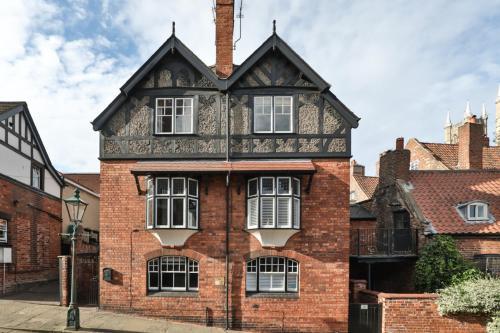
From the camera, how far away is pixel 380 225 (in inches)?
820

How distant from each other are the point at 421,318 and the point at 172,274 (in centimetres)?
838

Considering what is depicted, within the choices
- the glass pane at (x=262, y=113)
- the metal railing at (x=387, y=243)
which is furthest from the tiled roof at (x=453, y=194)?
the glass pane at (x=262, y=113)

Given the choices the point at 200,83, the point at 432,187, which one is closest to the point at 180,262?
the point at 200,83

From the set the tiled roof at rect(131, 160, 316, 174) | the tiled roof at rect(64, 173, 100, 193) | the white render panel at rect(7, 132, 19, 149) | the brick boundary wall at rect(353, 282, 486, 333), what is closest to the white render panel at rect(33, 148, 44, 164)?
the white render panel at rect(7, 132, 19, 149)

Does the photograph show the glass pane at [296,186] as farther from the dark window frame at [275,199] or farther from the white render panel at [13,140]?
the white render panel at [13,140]

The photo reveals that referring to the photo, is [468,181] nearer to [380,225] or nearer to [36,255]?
[380,225]

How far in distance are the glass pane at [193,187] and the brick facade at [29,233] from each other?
27.9 feet

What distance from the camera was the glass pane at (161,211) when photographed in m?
14.5

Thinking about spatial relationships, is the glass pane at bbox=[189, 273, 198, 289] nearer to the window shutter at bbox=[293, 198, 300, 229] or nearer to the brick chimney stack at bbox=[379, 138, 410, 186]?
the window shutter at bbox=[293, 198, 300, 229]

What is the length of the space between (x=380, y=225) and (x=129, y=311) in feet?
40.3

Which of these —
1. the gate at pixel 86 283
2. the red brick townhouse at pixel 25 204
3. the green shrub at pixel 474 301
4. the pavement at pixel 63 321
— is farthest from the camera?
the red brick townhouse at pixel 25 204

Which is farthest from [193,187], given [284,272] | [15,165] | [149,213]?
[15,165]

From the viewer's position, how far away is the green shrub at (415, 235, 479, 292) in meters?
15.9

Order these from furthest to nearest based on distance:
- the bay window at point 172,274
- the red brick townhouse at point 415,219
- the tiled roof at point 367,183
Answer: the tiled roof at point 367,183 → the red brick townhouse at point 415,219 → the bay window at point 172,274
